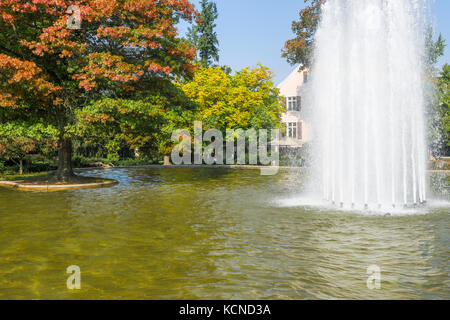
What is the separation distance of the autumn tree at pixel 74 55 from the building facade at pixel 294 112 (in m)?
33.9

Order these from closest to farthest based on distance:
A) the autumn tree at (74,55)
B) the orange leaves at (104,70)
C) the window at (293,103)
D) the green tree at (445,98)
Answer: the autumn tree at (74,55)
the orange leaves at (104,70)
the window at (293,103)
the green tree at (445,98)

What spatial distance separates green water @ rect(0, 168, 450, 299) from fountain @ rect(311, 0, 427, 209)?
3.81 metres

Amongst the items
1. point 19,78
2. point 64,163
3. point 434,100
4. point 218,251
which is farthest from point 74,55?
point 434,100

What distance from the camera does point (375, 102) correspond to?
19484 mm

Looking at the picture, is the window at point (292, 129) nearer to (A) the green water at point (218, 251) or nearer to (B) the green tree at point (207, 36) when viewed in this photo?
(B) the green tree at point (207, 36)

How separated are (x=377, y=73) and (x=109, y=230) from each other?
13807 mm

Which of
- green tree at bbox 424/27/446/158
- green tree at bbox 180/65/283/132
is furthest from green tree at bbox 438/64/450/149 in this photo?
green tree at bbox 180/65/283/132

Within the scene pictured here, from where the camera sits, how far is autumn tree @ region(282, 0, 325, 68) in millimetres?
51125

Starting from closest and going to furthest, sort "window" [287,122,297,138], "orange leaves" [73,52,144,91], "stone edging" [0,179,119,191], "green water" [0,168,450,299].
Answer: "green water" [0,168,450,299], "orange leaves" [73,52,144,91], "stone edging" [0,179,119,191], "window" [287,122,297,138]

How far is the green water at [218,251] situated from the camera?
683 centimetres

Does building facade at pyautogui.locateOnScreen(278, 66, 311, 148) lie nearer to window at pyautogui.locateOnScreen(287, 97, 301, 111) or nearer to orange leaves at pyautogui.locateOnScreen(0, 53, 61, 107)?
window at pyautogui.locateOnScreen(287, 97, 301, 111)

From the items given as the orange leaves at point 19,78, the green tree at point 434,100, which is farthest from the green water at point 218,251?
the green tree at point 434,100

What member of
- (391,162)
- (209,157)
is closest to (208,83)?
(209,157)

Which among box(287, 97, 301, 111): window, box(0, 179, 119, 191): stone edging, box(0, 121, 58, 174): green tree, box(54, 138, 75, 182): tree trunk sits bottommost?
box(0, 179, 119, 191): stone edging
